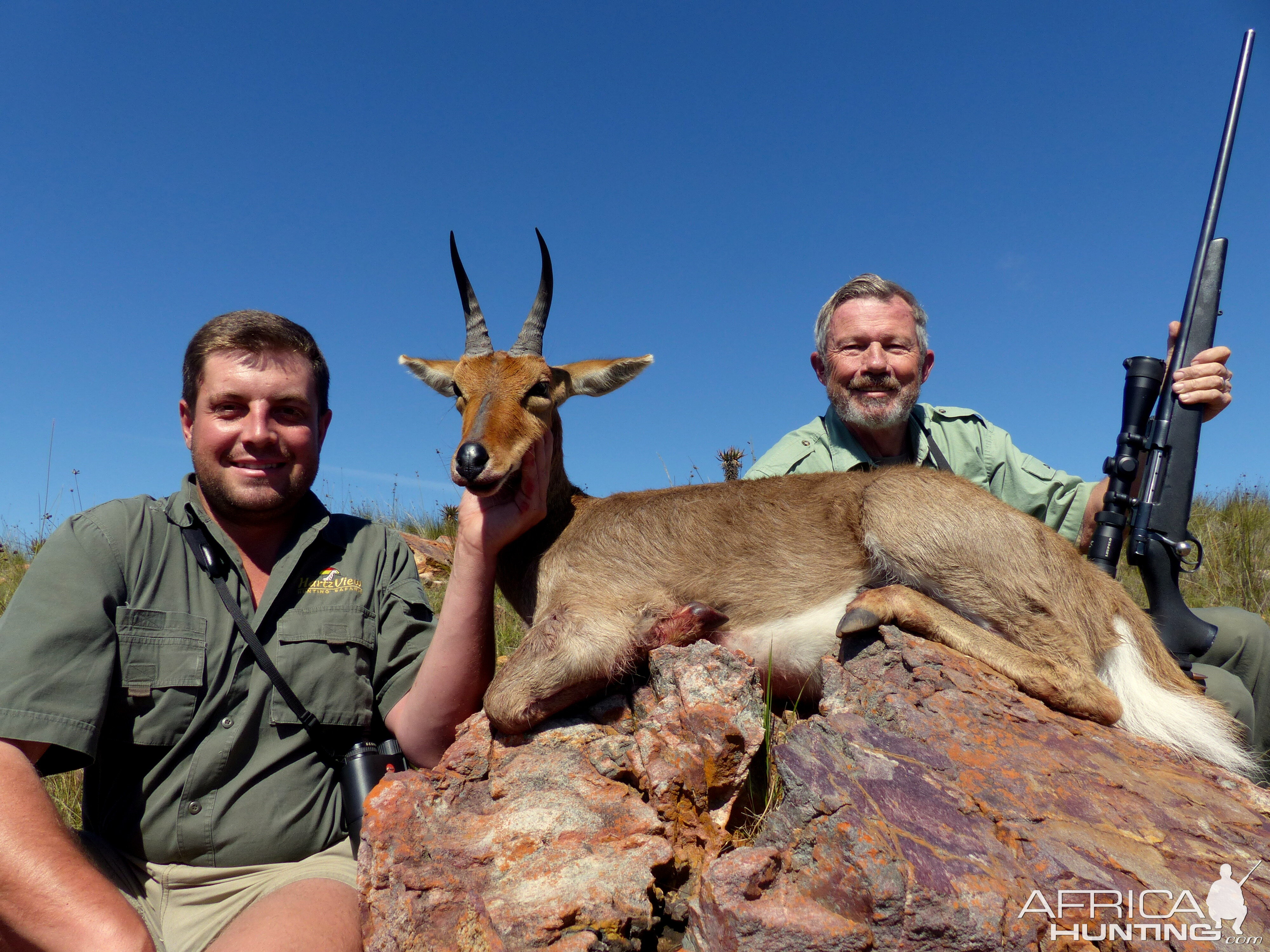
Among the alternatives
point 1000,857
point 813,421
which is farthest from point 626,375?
point 1000,857

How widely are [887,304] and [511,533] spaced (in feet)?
12.7

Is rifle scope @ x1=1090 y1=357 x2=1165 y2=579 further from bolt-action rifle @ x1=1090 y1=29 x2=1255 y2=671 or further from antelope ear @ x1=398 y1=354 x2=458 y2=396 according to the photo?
antelope ear @ x1=398 y1=354 x2=458 y2=396

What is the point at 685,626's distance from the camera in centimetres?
391

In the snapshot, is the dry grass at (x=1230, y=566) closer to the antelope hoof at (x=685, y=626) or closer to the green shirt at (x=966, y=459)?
the green shirt at (x=966, y=459)

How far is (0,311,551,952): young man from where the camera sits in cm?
300

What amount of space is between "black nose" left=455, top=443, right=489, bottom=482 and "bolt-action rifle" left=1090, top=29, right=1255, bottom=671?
12.5ft

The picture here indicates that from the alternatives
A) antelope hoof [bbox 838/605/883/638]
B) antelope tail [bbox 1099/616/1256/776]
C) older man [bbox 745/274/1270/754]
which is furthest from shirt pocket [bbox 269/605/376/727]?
antelope tail [bbox 1099/616/1256/776]

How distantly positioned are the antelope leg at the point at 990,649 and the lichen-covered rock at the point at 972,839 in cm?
34

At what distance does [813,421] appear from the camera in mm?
6898

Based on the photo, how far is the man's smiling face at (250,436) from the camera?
3.93 metres

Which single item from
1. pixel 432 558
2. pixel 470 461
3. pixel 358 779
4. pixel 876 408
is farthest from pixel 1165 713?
pixel 432 558

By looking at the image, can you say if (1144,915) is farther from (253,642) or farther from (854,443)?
(854,443)

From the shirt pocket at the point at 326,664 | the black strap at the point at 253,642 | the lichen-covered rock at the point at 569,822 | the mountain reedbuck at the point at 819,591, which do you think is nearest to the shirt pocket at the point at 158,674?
the black strap at the point at 253,642

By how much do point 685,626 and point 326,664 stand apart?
5.97 feet
